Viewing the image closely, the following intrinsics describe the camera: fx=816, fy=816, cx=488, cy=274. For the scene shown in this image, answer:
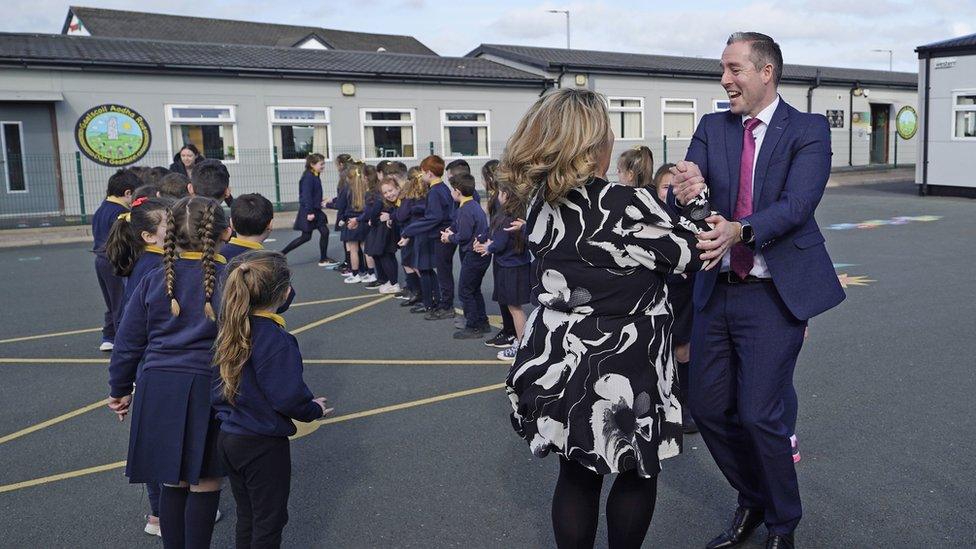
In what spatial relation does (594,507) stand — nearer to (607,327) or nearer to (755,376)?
(607,327)

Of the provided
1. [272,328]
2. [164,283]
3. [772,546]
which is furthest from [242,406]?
[772,546]

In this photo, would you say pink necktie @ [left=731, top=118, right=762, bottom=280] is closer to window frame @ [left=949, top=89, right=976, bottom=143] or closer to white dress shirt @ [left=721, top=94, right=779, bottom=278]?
white dress shirt @ [left=721, top=94, right=779, bottom=278]

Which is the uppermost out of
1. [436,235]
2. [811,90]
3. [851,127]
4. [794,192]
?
[811,90]

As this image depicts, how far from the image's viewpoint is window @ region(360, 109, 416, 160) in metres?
24.7

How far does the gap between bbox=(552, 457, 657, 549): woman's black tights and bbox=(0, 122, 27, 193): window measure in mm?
20803

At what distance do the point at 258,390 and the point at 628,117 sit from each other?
27762 mm

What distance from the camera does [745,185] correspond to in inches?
132

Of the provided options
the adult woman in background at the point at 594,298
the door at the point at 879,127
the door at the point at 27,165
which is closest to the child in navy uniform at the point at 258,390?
the adult woman in background at the point at 594,298

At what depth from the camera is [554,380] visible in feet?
9.02

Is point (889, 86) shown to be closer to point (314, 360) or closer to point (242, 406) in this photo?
point (314, 360)

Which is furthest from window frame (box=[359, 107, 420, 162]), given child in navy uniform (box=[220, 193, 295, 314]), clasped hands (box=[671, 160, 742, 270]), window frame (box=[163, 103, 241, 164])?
clasped hands (box=[671, 160, 742, 270])

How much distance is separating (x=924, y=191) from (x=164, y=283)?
82.0 ft

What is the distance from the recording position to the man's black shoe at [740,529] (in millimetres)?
3574

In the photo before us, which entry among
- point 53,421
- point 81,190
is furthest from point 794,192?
point 81,190
